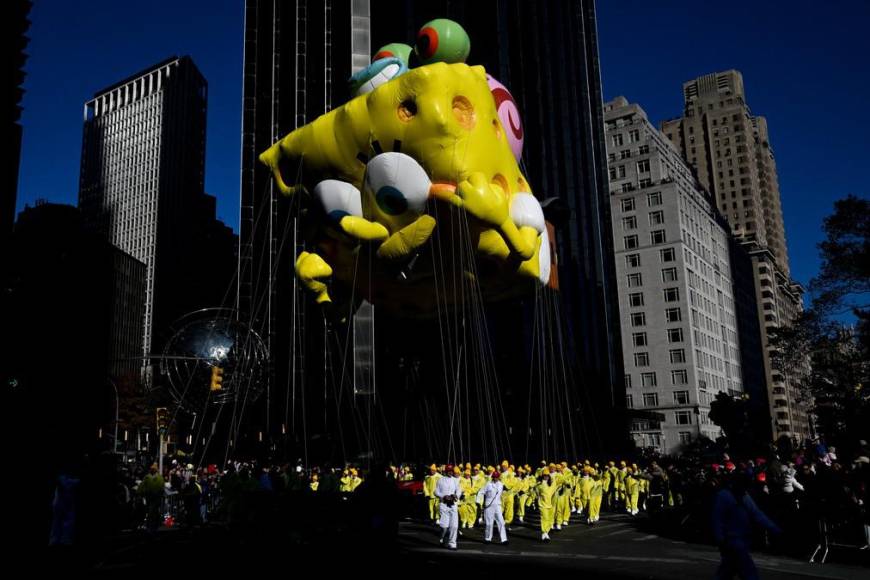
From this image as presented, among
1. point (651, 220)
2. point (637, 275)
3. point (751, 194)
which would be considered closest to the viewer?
point (637, 275)

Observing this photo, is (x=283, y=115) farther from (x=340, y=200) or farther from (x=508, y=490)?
(x=508, y=490)

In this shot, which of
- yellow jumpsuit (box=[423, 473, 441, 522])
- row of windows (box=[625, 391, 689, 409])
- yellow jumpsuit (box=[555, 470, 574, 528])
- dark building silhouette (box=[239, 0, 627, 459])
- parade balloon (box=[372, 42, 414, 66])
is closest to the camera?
parade balloon (box=[372, 42, 414, 66])

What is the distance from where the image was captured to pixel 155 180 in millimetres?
136250

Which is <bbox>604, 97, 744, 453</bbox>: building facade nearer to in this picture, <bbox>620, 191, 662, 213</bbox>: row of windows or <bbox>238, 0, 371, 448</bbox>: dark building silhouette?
<bbox>620, 191, 662, 213</bbox>: row of windows

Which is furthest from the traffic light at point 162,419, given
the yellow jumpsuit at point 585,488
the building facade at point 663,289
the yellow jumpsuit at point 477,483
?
the building facade at point 663,289

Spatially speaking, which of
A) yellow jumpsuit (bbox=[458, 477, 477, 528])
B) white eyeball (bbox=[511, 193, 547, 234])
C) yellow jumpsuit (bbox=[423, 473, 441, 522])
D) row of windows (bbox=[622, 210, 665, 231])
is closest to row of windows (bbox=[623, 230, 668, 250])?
row of windows (bbox=[622, 210, 665, 231])

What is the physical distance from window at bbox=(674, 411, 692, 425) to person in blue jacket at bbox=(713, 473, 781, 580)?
7087 centimetres

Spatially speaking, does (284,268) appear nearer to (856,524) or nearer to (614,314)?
(614,314)

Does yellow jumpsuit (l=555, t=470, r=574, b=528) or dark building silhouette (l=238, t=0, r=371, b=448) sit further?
dark building silhouette (l=238, t=0, r=371, b=448)

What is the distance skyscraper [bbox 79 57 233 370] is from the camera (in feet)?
437

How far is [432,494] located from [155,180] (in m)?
127

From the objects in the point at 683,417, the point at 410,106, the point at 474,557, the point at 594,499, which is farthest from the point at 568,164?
the point at 474,557

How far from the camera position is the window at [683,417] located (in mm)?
76062

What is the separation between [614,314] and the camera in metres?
64.8
